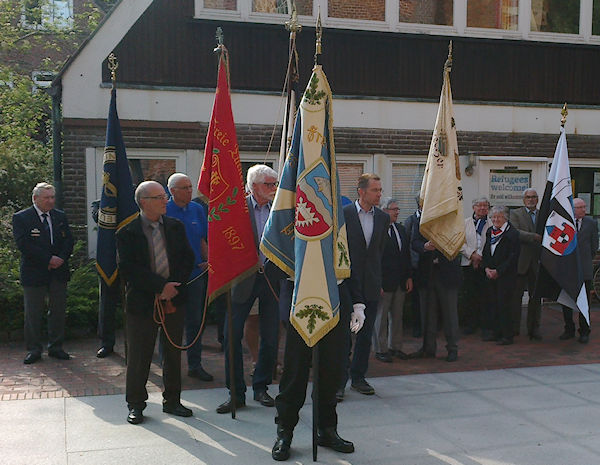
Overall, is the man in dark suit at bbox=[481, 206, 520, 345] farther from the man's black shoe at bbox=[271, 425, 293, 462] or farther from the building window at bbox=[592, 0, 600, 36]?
the building window at bbox=[592, 0, 600, 36]

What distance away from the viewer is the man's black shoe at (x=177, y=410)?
5648mm

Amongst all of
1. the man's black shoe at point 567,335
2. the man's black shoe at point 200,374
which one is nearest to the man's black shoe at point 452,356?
the man's black shoe at point 567,335

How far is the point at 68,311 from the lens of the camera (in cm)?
855

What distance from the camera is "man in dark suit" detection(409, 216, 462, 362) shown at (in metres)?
7.80

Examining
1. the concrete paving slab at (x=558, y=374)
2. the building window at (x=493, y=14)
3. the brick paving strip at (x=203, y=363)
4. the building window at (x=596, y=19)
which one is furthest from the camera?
the building window at (x=596, y=19)

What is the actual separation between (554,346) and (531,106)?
479 centimetres

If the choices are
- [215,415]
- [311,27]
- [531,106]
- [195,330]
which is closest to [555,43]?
[531,106]

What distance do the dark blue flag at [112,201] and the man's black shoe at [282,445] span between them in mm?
3446

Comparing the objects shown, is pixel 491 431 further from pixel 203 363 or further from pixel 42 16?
pixel 42 16

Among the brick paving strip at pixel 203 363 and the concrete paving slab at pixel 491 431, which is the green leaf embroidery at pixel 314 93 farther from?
the brick paving strip at pixel 203 363

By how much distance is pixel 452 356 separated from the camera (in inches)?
307

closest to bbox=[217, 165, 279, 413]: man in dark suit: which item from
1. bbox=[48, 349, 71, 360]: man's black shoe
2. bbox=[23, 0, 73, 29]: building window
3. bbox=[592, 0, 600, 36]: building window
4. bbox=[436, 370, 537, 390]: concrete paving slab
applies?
bbox=[436, 370, 537, 390]: concrete paving slab

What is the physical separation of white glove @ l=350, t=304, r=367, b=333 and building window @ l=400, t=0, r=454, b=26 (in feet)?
24.1

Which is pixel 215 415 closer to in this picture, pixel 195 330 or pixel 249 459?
pixel 249 459
